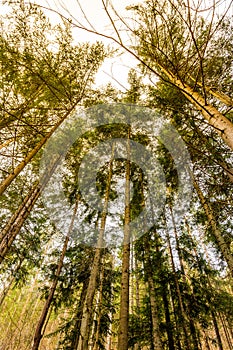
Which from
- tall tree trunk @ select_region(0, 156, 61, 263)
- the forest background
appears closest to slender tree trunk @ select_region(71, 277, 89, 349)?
the forest background

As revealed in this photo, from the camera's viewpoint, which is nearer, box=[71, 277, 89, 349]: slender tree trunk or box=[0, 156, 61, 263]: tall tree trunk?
box=[0, 156, 61, 263]: tall tree trunk

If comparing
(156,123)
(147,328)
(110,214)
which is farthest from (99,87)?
(147,328)

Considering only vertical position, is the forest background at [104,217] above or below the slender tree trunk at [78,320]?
above

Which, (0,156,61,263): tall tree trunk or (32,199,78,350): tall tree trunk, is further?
(32,199,78,350): tall tree trunk

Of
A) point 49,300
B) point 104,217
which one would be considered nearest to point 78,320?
point 49,300

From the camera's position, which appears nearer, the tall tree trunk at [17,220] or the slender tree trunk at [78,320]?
the tall tree trunk at [17,220]

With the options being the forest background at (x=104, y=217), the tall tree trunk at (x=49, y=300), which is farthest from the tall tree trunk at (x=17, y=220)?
the tall tree trunk at (x=49, y=300)

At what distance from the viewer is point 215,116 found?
2586 millimetres

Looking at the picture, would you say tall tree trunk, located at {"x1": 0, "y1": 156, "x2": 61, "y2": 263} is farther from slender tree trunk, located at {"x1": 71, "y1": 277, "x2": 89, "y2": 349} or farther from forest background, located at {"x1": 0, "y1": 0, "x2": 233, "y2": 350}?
slender tree trunk, located at {"x1": 71, "y1": 277, "x2": 89, "y2": 349}

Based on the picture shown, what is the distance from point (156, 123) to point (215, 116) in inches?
222

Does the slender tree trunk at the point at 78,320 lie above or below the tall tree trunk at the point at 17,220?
below

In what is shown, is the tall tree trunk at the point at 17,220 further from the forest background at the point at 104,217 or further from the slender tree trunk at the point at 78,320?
the slender tree trunk at the point at 78,320

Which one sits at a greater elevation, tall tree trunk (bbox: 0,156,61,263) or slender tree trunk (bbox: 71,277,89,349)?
tall tree trunk (bbox: 0,156,61,263)

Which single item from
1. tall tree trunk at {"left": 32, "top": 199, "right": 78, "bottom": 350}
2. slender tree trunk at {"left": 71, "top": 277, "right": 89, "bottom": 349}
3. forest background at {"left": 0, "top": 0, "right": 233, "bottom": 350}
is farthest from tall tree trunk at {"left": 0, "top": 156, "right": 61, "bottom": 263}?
slender tree trunk at {"left": 71, "top": 277, "right": 89, "bottom": 349}
